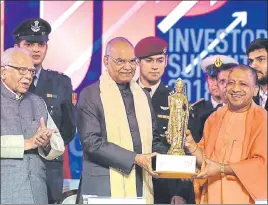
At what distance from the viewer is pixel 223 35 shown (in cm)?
752

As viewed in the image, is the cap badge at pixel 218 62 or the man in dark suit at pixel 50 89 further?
the cap badge at pixel 218 62

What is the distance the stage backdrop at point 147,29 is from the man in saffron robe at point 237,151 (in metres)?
1.52

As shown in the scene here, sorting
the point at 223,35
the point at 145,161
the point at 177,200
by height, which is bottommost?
the point at 177,200

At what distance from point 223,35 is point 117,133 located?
1.95 meters

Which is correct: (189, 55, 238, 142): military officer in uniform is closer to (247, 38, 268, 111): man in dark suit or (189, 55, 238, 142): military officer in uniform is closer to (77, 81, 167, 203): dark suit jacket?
(247, 38, 268, 111): man in dark suit

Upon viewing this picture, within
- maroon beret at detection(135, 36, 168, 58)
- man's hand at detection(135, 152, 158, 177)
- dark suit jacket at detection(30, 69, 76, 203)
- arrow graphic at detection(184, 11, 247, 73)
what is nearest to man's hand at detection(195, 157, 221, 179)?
man's hand at detection(135, 152, 158, 177)

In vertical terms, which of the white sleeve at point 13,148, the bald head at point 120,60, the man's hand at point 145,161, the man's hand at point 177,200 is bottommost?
the man's hand at point 177,200

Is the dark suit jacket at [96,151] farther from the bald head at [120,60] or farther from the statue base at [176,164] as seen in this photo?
the statue base at [176,164]

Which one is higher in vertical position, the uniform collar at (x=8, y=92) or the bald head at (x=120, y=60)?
the bald head at (x=120, y=60)

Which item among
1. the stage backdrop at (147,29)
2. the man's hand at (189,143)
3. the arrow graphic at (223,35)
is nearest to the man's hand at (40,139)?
the man's hand at (189,143)

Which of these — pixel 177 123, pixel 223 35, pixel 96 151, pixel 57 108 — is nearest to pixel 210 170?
pixel 177 123

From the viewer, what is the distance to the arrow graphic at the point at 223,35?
294 inches

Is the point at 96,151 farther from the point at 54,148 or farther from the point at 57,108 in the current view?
the point at 57,108

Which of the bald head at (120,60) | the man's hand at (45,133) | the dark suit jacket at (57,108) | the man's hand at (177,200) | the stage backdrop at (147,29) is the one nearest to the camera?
the man's hand at (45,133)
